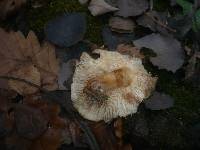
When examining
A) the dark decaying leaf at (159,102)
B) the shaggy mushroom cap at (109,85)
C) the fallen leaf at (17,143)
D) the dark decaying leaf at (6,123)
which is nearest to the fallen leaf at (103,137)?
the shaggy mushroom cap at (109,85)

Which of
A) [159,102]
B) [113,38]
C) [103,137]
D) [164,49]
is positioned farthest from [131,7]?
[103,137]

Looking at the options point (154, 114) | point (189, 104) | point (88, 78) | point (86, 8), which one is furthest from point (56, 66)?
point (189, 104)

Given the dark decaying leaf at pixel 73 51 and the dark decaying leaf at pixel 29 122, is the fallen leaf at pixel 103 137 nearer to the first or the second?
the dark decaying leaf at pixel 29 122

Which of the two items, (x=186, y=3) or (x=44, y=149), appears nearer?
(x=44, y=149)

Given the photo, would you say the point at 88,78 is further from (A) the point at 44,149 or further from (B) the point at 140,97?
(A) the point at 44,149

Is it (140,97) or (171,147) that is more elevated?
(140,97)

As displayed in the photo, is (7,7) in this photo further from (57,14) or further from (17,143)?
(17,143)
